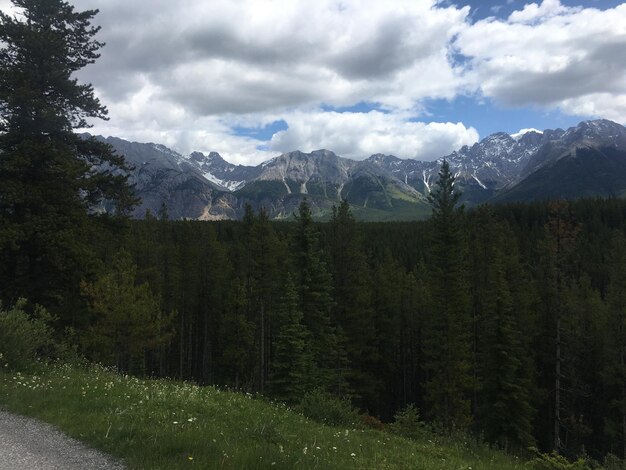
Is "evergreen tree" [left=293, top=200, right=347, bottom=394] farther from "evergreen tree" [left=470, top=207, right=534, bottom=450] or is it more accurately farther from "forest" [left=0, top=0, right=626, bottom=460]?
"evergreen tree" [left=470, top=207, right=534, bottom=450]


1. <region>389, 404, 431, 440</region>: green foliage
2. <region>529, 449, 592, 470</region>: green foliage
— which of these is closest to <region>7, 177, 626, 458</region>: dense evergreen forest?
<region>389, 404, 431, 440</region>: green foliage

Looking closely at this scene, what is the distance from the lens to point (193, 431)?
7441mm

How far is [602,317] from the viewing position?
4372cm

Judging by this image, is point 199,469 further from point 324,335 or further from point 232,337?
point 232,337

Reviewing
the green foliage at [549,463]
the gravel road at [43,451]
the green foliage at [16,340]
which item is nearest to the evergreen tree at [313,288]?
the green foliage at [16,340]

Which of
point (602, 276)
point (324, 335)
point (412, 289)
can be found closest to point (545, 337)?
point (412, 289)

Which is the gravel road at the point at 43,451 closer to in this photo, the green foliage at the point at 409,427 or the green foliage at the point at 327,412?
the green foliage at the point at 327,412

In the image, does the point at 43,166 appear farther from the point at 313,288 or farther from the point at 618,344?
the point at 618,344

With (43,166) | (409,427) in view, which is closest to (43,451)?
(409,427)

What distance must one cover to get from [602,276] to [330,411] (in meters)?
95.9

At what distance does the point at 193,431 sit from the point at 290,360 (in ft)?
73.4

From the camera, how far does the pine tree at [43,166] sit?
17.3 meters

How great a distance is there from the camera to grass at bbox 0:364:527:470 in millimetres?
6555

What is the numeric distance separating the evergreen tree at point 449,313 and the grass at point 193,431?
20.6 m
